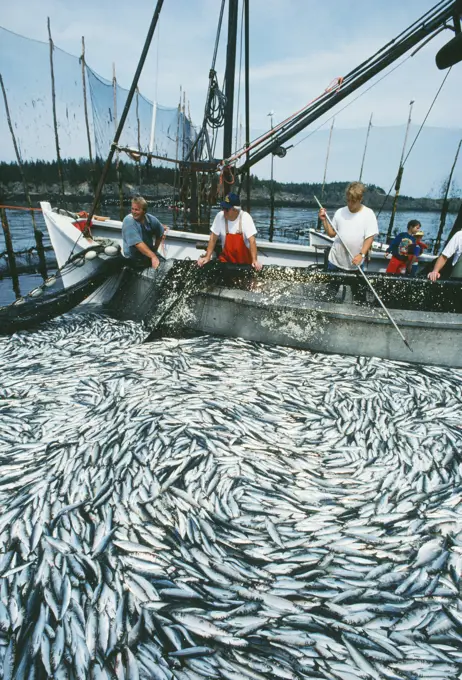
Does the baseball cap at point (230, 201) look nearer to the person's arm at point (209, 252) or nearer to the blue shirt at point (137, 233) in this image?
the person's arm at point (209, 252)

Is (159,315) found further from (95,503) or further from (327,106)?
(327,106)

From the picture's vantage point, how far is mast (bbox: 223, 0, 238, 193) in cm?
1068

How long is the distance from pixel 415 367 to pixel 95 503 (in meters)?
5.57

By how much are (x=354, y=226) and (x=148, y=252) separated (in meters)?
4.33

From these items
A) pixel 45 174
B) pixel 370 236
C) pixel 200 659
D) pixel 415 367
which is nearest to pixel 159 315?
pixel 370 236

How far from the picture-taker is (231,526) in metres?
3.55

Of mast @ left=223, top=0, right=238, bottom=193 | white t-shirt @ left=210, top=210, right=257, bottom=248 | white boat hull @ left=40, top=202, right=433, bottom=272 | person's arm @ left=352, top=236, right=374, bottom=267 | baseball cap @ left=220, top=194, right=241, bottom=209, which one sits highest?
mast @ left=223, top=0, right=238, bottom=193

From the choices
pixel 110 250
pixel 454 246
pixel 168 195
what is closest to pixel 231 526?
pixel 454 246

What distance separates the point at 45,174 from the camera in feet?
323

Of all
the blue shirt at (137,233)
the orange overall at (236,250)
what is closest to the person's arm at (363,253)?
the orange overall at (236,250)

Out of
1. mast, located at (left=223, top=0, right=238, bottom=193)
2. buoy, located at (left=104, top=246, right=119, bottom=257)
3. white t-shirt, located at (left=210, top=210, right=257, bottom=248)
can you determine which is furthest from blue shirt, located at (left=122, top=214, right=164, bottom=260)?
mast, located at (left=223, top=0, right=238, bottom=193)

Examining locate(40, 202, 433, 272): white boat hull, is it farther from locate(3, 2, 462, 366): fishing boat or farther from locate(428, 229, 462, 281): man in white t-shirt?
locate(428, 229, 462, 281): man in white t-shirt

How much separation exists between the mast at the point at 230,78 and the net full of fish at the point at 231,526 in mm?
7996

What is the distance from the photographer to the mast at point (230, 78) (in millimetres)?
10680
